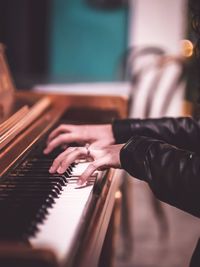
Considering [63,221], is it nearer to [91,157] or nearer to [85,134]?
[91,157]

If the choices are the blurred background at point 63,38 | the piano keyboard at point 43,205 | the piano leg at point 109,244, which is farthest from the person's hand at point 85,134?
the blurred background at point 63,38

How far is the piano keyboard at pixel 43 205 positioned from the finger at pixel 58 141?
10cm

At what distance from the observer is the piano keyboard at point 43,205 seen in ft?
3.48

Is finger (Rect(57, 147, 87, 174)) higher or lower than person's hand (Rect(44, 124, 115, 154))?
higher

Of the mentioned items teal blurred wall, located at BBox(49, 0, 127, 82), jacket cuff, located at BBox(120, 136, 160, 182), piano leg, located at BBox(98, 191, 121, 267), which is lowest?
piano leg, located at BBox(98, 191, 121, 267)

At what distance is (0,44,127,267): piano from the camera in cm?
99

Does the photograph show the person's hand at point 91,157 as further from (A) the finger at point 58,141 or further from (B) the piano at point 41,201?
(A) the finger at point 58,141

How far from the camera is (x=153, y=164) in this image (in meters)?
1.36

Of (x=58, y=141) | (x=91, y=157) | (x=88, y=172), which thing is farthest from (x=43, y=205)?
(x=58, y=141)

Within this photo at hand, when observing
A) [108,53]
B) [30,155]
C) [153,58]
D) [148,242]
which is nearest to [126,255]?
[148,242]

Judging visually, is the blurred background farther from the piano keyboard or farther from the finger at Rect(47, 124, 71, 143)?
the piano keyboard

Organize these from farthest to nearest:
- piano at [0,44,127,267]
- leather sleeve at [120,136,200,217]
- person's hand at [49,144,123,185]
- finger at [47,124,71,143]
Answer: finger at [47,124,71,143]
person's hand at [49,144,123,185]
leather sleeve at [120,136,200,217]
piano at [0,44,127,267]

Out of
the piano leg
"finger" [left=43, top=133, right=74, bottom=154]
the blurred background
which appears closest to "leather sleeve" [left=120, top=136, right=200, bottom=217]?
"finger" [left=43, top=133, right=74, bottom=154]

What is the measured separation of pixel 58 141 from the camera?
1.74m
